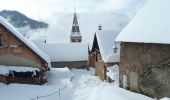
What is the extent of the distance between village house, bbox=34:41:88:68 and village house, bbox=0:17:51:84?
26.5 meters

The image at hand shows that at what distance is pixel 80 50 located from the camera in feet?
184

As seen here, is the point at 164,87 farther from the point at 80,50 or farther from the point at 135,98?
the point at 80,50

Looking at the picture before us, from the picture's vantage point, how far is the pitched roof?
34469 millimetres

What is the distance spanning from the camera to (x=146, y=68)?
21469mm

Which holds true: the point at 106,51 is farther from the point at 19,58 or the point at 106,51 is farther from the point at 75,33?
the point at 75,33

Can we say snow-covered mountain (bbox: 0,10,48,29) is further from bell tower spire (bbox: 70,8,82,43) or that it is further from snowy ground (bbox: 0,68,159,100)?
snowy ground (bbox: 0,68,159,100)

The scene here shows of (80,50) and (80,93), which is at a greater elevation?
(80,50)

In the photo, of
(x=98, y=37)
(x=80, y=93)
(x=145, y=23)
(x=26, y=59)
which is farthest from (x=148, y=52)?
(x=98, y=37)

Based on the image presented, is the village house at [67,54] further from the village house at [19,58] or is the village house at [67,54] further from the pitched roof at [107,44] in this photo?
the village house at [19,58]

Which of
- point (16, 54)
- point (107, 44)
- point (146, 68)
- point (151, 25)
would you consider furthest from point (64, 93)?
point (107, 44)

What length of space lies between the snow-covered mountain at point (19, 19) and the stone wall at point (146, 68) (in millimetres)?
118362

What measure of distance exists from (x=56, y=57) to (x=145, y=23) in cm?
3402

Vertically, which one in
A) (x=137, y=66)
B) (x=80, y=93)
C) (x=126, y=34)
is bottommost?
Answer: (x=80, y=93)

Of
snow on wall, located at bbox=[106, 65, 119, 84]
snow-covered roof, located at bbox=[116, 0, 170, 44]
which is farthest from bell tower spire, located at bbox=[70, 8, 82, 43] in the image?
snow-covered roof, located at bbox=[116, 0, 170, 44]
